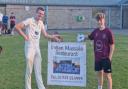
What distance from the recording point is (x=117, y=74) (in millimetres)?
14828

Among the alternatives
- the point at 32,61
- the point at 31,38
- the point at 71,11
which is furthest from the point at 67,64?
the point at 71,11

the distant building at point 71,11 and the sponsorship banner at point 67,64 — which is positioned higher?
the distant building at point 71,11

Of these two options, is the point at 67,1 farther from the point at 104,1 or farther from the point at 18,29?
the point at 18,29

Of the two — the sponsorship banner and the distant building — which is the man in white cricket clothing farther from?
the distant building

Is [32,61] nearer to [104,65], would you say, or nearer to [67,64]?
[67,64]

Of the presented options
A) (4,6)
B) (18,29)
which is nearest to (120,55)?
(18,29)

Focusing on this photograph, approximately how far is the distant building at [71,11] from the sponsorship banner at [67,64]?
156ft

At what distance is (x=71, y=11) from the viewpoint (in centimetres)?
6450

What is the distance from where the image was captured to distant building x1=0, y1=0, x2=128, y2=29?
60.6 meters

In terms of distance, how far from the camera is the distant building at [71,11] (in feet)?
199

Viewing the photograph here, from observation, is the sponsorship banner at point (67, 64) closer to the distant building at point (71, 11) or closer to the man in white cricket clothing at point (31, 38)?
the man in white cricket clothing at point (31, 38)

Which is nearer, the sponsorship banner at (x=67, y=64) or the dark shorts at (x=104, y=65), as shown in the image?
the dark shorts at (x=104, y=65)

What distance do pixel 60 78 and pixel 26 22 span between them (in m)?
1.74

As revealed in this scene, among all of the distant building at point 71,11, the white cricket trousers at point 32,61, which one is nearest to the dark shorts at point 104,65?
the white cricket trousers at point 32,61
